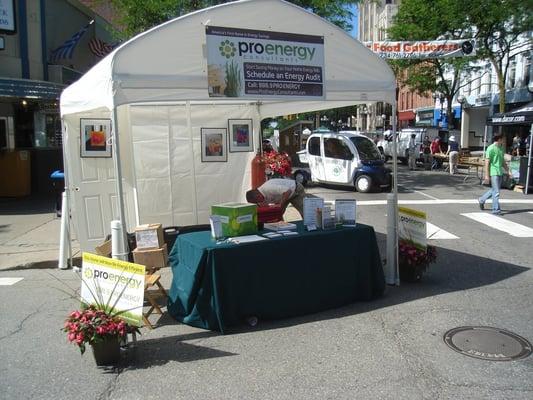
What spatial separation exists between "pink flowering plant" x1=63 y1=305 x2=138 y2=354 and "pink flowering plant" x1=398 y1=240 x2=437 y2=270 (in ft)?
12.1

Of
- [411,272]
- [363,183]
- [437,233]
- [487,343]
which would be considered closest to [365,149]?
[363,183]

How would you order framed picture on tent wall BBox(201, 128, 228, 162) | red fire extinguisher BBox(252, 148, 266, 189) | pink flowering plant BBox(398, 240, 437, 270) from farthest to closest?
red fire extinguisher BBox(252, 148, 266, 189) → framed picture on tent wall BBox(201, 128, 228, 162) → pink flowering plant BBox(398, 240, 437, 270)

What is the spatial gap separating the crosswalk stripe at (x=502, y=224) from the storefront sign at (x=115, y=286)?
7.98m

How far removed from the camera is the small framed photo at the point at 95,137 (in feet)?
25.7

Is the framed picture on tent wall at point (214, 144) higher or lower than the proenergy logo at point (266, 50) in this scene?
lower

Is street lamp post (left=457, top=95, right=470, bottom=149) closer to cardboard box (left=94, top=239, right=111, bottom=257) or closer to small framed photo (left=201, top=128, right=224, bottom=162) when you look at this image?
small framed photo (left=201, top=128, right=224, bottom=162)

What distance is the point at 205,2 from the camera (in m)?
14.5


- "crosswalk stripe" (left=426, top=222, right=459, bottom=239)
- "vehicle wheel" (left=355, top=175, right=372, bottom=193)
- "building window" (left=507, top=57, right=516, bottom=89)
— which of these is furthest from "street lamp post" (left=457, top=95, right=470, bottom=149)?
"crosswalk stripe" (left=426, top=222, right=459, bottom=239)

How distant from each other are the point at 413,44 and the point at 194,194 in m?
10.7

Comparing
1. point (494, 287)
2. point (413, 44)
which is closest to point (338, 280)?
point (494, 287)

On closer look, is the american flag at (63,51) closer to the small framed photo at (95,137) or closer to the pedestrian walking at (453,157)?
the small framed photo at (95,137)

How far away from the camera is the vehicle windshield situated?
16.5m

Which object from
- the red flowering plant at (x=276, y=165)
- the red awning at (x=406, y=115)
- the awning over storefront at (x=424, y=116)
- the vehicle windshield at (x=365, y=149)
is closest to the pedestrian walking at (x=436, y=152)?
the vehicle windshield at (x=365, y=149)

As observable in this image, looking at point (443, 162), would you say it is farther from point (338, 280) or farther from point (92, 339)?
point (92, 339)
